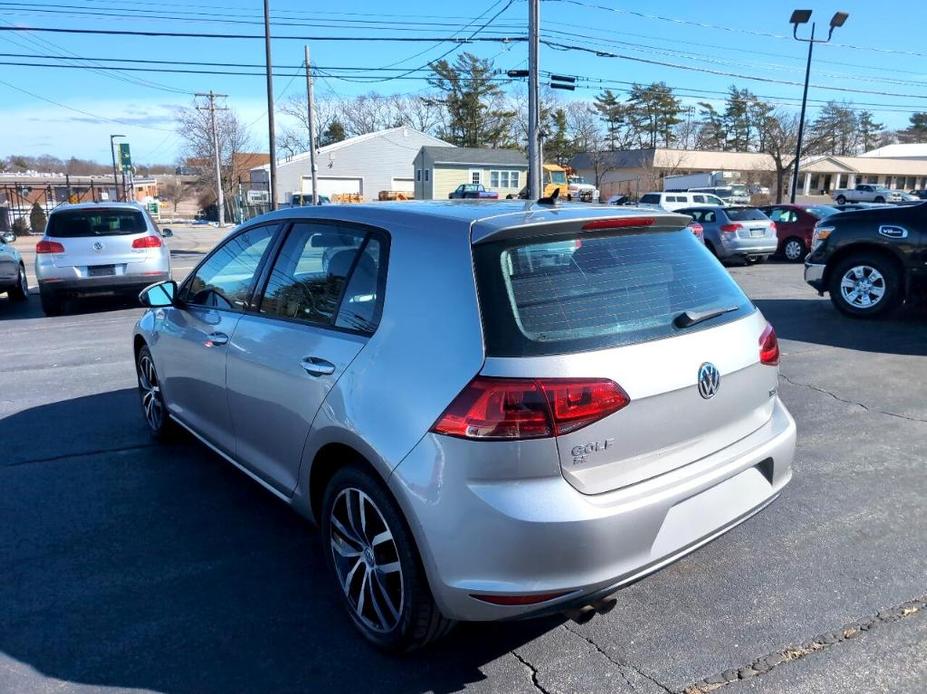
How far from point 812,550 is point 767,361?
1124 millimetres

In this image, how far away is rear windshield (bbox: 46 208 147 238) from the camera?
11178mm

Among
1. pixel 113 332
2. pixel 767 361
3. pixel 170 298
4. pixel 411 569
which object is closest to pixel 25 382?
pixel 113 332

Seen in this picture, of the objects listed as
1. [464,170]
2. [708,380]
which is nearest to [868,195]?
[464,170]

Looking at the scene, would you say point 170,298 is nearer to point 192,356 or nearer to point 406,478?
point 192,356

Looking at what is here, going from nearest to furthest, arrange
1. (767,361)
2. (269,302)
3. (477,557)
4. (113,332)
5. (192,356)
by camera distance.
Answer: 1. (477,557)
2. (767,361)
3. (269,302)
4. (192,356)
5. (113,332)

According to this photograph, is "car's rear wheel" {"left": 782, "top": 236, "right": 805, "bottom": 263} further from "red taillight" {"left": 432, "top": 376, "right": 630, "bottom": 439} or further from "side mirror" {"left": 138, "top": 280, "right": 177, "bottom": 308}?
"red taillight" {"left": 432, "top": 376, "right": 630, "bottom": 439}

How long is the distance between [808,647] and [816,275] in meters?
8.26

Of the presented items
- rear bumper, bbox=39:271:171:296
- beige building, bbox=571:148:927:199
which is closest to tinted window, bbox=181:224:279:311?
rear bumper, bbox=39:271:171:296

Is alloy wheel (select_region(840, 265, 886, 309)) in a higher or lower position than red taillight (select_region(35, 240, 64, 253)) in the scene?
lower

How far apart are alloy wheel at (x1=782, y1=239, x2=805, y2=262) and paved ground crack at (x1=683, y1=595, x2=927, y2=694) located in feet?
57.8

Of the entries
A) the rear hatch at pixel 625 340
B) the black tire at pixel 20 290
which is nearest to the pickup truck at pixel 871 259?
the rear hatch at pixel 625 340

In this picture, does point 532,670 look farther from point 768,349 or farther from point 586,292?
point 768,349

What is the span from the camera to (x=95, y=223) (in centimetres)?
1134

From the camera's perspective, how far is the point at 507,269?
262 cm
